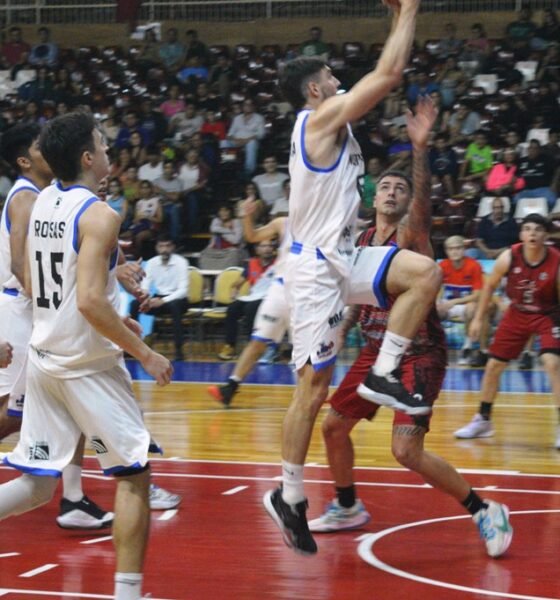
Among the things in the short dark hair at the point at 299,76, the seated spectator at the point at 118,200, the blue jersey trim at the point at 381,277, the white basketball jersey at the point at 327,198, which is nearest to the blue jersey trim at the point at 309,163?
the white basketball jersey at the point at 327,198

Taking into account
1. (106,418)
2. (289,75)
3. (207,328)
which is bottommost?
(207,328)

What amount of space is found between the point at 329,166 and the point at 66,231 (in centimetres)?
128

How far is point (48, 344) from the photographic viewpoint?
4.19 meters

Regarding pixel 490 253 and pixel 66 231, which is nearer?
pixel 66 231

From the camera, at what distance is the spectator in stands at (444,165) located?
15.0 metres

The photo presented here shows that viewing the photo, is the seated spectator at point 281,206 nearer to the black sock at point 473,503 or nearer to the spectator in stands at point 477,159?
the spectator in stands at point 477,159

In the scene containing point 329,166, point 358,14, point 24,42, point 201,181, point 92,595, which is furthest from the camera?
point 24,42

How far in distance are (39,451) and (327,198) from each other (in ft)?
5.32

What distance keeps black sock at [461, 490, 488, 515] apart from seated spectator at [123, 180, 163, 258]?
398 inches

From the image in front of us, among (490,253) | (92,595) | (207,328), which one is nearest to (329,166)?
(92,595)

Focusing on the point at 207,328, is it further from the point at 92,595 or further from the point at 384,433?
the point at 92,595

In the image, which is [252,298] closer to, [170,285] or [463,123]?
[170,285]

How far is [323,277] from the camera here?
4.93 m

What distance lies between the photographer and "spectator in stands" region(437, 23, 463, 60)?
18.1 meters
